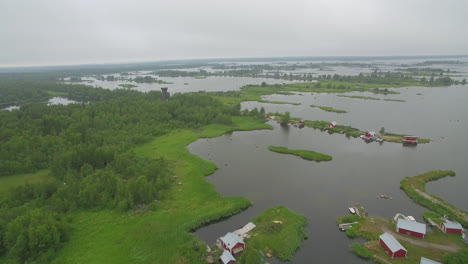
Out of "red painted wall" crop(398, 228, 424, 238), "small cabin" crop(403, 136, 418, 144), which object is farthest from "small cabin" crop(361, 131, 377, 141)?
"red painted wall" crop(398, 228, 424, 238)

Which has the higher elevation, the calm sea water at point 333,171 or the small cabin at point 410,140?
the small cabin at point 410,140

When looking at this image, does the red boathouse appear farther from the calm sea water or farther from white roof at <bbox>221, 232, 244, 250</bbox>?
white roof at <bbox>221, 232, 244, 250</bbox>

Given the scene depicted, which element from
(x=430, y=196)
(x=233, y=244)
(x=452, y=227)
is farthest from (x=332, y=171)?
(x=233, y=244)

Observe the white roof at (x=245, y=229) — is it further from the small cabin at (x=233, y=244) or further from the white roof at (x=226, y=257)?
the white roof at (x=226, y=257)

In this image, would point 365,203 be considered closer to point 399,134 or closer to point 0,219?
point 399,134

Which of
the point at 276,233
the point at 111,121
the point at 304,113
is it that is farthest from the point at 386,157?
the point at 111,121

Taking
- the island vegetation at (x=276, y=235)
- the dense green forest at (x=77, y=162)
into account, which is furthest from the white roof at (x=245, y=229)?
the dense green forest at (x=77, y=162)
